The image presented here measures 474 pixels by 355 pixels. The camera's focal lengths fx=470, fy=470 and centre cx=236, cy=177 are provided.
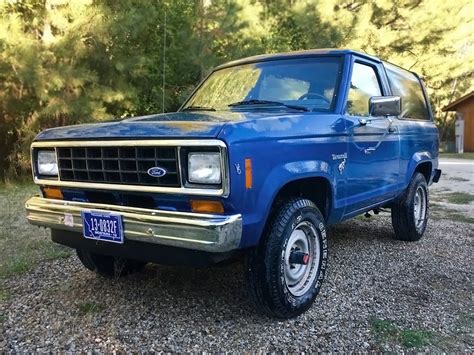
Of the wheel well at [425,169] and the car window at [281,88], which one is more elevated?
the car window at [281,88]

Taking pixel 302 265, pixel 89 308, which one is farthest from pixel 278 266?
pixel 89 308

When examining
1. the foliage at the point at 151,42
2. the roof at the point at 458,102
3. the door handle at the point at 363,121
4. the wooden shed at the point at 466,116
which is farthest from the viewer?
the wooden shed at the point at 466,116

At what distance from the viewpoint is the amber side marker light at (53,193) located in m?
3.32

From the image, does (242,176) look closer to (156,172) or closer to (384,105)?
(156,172)

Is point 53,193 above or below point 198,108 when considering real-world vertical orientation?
below

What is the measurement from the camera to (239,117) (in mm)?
2943

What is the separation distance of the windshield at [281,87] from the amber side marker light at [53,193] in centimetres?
142

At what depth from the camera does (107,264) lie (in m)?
3.89

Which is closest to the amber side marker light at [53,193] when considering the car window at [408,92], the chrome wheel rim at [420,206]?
the car window at [408,92]

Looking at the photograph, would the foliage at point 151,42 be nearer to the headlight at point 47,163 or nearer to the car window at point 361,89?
the headlight at point 47,163

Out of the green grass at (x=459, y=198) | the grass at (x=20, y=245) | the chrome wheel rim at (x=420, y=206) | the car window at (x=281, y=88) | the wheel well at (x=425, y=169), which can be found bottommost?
the green grass at (x=459, y=198)

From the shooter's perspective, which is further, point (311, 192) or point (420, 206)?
point (420, 206)

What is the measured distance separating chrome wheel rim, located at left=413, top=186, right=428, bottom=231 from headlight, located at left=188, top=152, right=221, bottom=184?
3.58m

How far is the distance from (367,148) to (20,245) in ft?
12.5
